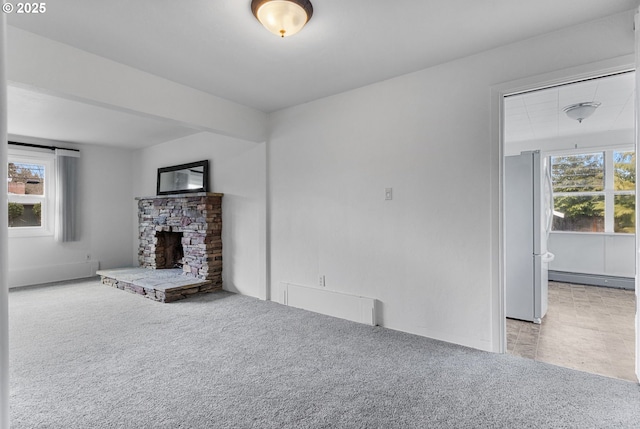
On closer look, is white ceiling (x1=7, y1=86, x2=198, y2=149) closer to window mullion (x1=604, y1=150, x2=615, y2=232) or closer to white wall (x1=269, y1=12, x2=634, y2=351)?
white wall (x1=269, y1=12, x2=634, y2=351)

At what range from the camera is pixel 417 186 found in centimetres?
298

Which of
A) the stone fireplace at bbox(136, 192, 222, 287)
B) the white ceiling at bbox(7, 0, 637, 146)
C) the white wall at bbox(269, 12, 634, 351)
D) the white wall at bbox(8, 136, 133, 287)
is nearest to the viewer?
the white ceiling at bbox(7, 0, 637, 146)

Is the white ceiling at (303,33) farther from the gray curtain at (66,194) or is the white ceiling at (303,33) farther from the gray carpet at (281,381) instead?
the gray curtain at (66,194)

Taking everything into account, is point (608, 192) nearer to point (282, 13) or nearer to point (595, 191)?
point (595, 191)

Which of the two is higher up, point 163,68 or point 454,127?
point 163,68

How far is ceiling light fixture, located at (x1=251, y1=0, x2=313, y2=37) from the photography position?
6.22ft

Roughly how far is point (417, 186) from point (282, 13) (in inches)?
71.2

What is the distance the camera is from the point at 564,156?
18.1ft

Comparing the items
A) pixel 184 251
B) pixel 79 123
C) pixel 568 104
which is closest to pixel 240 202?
pixel 184 251

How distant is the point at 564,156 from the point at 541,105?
7.68 feet

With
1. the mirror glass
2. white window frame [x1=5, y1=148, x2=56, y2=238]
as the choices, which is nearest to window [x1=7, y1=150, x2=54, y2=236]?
white window frame [x1=5, y1=148, x2=56, y2=238]

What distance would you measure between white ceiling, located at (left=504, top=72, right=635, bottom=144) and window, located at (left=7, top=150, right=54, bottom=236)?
22.5ft

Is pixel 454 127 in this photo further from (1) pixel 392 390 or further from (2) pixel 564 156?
(2) pixel 564 156

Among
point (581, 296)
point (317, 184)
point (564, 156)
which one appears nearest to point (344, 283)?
point (317, 184)
